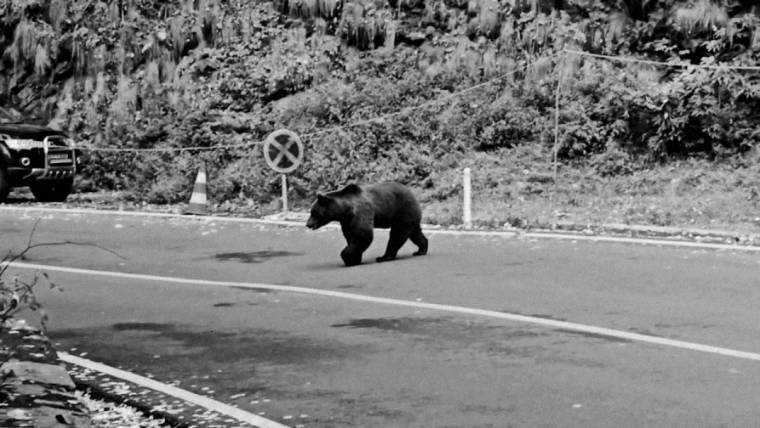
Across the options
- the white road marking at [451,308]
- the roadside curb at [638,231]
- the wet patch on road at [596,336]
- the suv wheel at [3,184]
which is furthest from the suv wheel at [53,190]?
the wet patch on road at [596,336]

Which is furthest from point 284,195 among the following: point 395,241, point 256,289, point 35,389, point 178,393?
point 35,389

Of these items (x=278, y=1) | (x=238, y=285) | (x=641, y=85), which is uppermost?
(x=278, y=1)

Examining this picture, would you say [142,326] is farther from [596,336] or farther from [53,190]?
[53,190]

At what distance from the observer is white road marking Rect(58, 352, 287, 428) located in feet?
24.1

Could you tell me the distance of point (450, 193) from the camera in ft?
66.1

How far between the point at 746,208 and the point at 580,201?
8.99ft

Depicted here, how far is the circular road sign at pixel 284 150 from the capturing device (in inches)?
779

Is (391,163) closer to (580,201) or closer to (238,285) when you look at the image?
(580,201)

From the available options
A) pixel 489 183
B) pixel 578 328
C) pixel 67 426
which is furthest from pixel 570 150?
pixel 67 426

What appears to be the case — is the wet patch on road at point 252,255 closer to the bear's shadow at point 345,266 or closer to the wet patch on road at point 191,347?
the bear's shadow at point 345,266

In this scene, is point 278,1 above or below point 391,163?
above

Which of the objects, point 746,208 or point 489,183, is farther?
point 489,183

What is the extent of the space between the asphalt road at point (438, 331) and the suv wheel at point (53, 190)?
26.2 feet

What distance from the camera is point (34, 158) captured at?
2319 cm
